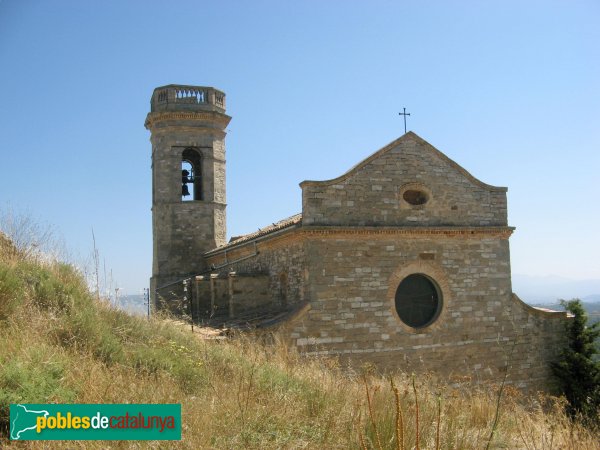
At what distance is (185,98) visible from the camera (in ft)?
70.9

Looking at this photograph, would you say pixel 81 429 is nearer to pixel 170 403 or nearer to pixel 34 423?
pixel 34 423

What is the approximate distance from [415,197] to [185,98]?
1136 centimetres

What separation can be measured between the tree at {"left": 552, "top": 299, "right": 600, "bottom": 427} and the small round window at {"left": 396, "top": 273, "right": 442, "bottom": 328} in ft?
13.3

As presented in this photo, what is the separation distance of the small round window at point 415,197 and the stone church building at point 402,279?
3cm

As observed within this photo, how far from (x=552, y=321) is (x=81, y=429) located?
548 inches

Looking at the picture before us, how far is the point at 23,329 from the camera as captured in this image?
635cm

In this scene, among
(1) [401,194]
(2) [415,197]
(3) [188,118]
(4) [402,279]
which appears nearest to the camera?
(4) [402,279]

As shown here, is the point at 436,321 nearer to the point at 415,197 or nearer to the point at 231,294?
the point at 415,197

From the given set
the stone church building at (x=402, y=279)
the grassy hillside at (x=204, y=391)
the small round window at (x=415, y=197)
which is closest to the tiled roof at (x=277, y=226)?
the stone church building at (x=402, y=279)

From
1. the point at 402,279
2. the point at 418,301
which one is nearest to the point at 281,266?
the point at 402,279

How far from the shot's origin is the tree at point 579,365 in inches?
560

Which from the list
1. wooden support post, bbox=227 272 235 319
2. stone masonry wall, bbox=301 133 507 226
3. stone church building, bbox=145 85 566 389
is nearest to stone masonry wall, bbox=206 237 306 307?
stone church building, bbox=145 85 566 389

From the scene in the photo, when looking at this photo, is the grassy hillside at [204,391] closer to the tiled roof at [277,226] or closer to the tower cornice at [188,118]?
the tiled roof at [277,226]

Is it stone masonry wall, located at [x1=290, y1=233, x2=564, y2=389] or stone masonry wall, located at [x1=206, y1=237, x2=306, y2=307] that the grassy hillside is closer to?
stone masonry wall, located at [x1=290, y1=233, x2=564, y2=389]
